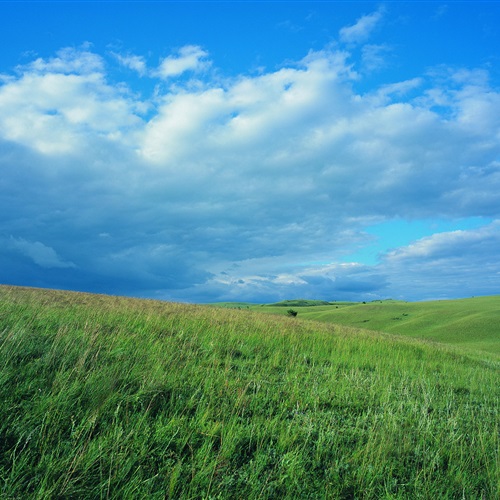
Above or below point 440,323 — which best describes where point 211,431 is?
above

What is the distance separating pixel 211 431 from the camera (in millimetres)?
4730

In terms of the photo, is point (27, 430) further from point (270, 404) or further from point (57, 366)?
point (270, 404)

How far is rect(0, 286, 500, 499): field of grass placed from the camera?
3.86 m

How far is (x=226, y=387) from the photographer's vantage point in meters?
6.38

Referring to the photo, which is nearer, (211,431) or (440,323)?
(211,431)

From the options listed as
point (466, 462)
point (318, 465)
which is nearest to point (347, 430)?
Result: point (318, 465)

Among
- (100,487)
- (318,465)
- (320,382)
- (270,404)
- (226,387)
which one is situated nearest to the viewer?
(100,487)

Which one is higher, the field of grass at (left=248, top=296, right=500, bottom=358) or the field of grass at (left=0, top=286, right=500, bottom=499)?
the field of grass at (left=0, top=286, right=500, bottom=499)

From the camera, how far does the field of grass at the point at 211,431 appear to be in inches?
152

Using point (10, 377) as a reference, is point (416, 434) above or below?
below

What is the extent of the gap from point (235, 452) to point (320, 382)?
375 cm

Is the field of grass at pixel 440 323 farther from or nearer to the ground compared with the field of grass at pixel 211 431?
nearer to the ground

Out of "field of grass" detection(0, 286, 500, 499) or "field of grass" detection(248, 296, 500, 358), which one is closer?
"field of grass" detection(0, 286, 500, 499)

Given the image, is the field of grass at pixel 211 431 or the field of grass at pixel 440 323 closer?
the field of grass at pixel 211 431
